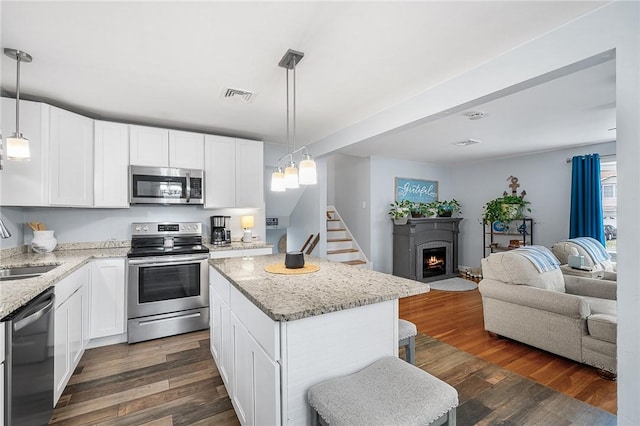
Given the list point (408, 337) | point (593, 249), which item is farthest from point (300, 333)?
point (593, 249)

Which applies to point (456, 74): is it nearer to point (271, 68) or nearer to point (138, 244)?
point (271, 68)

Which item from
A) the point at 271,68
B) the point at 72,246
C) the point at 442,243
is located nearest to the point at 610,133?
the point at 442,243

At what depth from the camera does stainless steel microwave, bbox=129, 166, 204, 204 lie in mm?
3277

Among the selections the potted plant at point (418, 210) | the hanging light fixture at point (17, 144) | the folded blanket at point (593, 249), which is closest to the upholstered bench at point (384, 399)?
the hanging light fixture at point (17, 144)

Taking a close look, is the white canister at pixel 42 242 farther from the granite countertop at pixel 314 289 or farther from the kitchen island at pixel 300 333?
the kitchen island at pixel 300 333

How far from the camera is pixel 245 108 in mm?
2965

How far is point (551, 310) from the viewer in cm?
265

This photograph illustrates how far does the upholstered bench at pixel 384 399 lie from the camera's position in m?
1.01

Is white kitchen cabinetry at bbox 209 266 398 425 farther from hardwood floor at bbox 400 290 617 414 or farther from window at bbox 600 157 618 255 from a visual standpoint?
window at bbox 600 157 618 255

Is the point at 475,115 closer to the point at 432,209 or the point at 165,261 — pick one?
the point at 432,209

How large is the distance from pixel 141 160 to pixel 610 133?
228 inches

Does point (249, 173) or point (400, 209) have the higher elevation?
point (249, 173)

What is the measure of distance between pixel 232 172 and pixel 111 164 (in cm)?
129

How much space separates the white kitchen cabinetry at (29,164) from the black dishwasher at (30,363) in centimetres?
128
